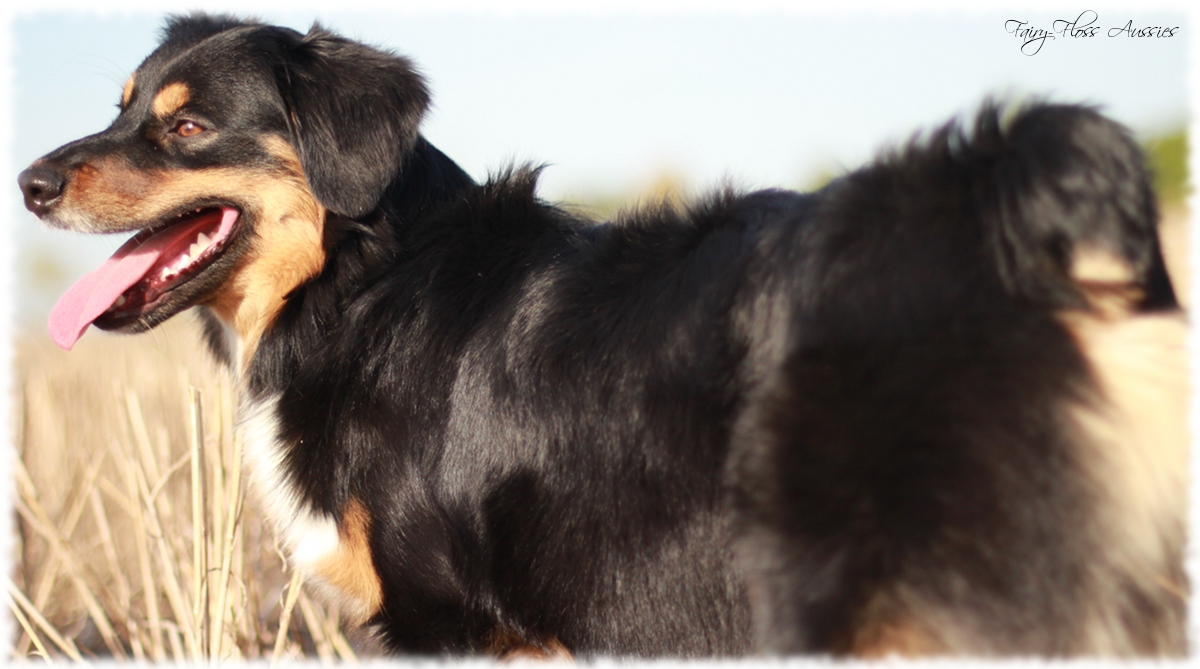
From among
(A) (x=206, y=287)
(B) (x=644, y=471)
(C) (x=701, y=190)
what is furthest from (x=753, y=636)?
(A) (x=206, y=287)

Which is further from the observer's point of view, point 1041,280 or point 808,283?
point 808,283

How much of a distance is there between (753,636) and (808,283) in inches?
36.9

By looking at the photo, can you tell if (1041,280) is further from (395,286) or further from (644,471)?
(395,286)

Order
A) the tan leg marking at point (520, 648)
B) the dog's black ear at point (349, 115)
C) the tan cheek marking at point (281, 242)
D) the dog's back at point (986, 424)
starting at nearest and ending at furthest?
the dog's back at point (986, 424) → the tan leg marking at point (520, 648) → the dog's black ear at point (349, 115) → the tan cheek marking at point (281, 242)

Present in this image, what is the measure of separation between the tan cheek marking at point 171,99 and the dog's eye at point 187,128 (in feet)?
0.16

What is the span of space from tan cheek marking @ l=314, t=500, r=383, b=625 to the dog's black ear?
1.02m

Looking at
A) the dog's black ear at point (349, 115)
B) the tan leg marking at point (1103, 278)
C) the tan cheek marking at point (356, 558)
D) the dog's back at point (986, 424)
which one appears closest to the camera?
the dog's back at point (986, 424)

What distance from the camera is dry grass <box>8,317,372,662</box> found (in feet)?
11.0

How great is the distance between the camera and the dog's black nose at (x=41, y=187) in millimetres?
3164

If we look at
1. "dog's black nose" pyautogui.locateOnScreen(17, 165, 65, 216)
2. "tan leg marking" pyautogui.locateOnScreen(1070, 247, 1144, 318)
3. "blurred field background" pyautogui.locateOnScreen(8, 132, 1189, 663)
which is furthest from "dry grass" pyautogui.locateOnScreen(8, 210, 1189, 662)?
"tan leg marking" pyautogui.locateOnScreen(1070, 247, 1144, 318)

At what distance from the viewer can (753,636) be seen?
7.66ft

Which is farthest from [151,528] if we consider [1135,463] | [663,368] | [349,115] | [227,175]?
[1135,463]

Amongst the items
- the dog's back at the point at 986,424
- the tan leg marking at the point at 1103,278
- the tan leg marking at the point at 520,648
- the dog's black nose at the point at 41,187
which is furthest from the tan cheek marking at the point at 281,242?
the tan leg marking at the point at 1103,278

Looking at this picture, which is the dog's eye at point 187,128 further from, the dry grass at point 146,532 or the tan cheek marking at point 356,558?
the tan cheek marking at point 356,558
